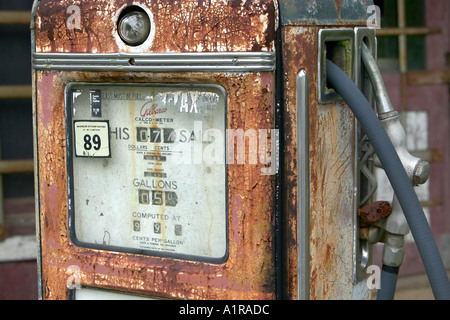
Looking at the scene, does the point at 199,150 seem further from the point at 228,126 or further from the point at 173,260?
the point at 173,260

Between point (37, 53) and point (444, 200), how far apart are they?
9.49ft

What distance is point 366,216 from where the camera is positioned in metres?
1.75

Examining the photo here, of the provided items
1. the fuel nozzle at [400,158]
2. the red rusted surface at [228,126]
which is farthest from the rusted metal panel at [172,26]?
the fuel nozzle at [400,158]

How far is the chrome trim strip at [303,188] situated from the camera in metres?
1.58

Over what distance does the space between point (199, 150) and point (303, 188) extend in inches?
10.3

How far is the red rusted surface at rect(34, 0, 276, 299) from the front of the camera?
5.24ft

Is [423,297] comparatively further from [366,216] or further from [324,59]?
[324,59]

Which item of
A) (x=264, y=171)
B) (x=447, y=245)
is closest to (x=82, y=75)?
(x=264, y=171)

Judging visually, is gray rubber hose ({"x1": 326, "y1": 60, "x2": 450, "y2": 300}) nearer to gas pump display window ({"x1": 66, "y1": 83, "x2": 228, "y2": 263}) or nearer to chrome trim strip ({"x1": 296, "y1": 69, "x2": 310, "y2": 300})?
chrome trim strip ({"x1": 296, "y1": 69, "x2": 310, "y2": 300})

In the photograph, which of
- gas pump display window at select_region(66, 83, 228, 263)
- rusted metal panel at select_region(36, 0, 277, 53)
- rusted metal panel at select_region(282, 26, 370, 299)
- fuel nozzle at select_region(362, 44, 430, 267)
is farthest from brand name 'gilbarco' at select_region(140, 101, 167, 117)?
fuel nozzle at select_region(362, 44, 430, 267)

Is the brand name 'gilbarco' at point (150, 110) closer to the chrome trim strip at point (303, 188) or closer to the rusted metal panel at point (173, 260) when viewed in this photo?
the rusted metal panel at point (173, 260)

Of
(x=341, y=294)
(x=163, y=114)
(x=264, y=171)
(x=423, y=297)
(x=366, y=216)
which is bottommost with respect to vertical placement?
(x=423, y=297)

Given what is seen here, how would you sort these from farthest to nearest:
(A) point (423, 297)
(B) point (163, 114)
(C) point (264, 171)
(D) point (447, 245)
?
(D) point (447, 245), (A) point (423, 297), (B) point (163, 114), (C) point (264, 171)

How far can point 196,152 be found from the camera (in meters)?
1.70
